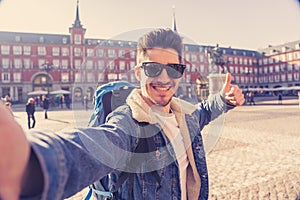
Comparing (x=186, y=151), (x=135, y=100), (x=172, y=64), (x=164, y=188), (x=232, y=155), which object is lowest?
(x=232, y=155)

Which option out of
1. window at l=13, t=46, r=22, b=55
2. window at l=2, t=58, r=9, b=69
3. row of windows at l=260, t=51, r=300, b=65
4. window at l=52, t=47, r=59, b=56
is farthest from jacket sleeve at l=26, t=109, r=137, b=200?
row of windows at l=260, t=51, r=300, b=65

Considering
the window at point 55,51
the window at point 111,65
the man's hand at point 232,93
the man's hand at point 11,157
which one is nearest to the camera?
the man's hand at point 11,157

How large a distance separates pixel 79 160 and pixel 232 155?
17.0 ft

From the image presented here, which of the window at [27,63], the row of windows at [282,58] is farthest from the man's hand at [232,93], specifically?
the row of windows at [282,58]

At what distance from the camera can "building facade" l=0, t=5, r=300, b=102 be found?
120 cm

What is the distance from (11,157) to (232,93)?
1270mm

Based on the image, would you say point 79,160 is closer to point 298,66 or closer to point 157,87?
point 157,87

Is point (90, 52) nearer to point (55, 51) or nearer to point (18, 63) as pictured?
point (55, 51)

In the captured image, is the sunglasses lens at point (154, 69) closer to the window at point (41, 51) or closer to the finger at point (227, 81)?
the finger at point (227, 81)

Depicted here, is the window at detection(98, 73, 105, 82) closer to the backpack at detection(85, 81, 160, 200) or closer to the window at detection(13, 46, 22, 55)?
the backpack at detection(85, 81, 160, 200)

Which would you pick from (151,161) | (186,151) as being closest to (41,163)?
(151,161)

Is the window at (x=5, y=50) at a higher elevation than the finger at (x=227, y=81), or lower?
higher

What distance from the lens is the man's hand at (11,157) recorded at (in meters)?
0.34

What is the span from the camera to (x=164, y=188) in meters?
1.06
